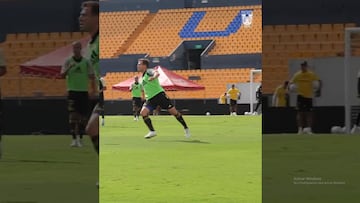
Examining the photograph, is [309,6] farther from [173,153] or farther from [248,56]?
[248,56]

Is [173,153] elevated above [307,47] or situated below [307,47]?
below

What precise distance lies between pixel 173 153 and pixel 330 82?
14.9 feet

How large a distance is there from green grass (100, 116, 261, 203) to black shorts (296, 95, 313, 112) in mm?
1191

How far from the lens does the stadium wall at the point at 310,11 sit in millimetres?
2465

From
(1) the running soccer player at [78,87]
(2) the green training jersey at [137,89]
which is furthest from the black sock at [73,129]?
(2) the green training jersey at [137,89]

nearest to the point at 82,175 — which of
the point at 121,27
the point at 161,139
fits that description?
the point at 161,139

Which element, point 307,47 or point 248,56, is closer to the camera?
point 307,47

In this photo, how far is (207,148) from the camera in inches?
298

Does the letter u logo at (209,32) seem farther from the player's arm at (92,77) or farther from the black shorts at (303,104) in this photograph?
the player's arm at (92,77)

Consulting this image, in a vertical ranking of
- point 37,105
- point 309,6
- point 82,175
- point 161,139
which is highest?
point 309,6

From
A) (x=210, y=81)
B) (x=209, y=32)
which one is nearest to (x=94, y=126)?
(x=210, y=81)

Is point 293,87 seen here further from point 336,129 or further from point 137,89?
point 137,89

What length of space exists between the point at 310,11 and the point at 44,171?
1339 millimetres

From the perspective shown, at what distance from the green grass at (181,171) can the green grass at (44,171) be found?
122 cm
